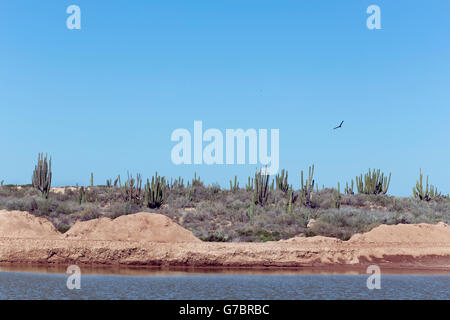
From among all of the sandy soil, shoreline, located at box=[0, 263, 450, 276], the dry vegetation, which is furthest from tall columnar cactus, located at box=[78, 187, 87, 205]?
shoreline, located at box=[0, 263, 450, 276]

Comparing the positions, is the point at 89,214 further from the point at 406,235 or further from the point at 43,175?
the point at 406,235

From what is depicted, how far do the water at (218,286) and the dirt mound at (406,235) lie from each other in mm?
7573

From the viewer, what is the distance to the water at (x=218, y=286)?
54.4 feet

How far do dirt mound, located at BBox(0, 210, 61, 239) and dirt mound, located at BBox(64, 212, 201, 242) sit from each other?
1.65 m

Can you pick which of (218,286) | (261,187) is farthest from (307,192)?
(218,286)

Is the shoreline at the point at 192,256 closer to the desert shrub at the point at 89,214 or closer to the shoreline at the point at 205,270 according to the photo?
the shoreline at the point at 205,270

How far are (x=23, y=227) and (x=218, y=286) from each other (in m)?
17.0

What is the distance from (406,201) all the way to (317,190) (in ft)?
26.2

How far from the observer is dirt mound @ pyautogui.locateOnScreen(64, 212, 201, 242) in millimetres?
30234

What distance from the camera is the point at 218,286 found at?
18.7 meters

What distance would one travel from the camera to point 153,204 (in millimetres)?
42719

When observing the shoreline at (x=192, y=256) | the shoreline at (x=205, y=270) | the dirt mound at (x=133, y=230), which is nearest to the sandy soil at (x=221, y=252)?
the shoreline at (x=192, y=256)

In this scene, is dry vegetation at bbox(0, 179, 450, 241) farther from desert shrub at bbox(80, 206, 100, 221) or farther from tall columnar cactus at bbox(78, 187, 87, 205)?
tall columnar cactus at bbox(78, 187, 87, 205)
